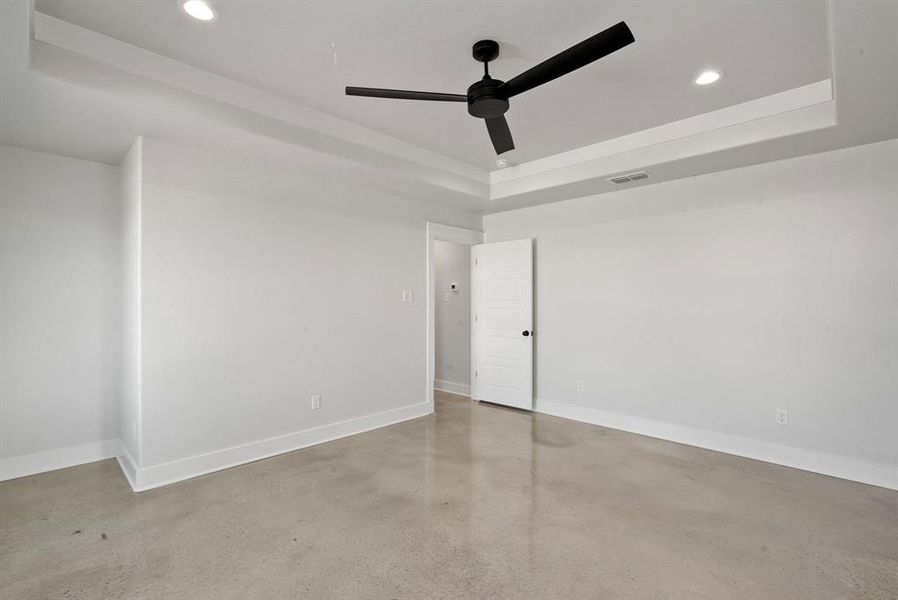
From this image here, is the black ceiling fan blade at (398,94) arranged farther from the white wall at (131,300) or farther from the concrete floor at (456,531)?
the concrete floor at (456,531)

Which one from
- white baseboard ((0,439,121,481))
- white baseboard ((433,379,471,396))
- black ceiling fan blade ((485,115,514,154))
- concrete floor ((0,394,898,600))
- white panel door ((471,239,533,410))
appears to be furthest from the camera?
white baseboard ((433,379,471,396))

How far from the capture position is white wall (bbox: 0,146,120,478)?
3.19m

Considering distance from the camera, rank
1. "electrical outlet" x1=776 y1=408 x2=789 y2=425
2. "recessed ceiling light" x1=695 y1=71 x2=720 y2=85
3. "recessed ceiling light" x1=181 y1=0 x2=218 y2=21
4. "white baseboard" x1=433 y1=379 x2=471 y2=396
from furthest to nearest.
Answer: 1. "white baseboard" x1=433 y1=379 x2=471 y2=396
2. "electrical outlet" x1=776 y1=408 x2=789 y2=425
3. "recessed ceiling light" x1=695 y1=71 x2=720 y2=85
4. "recessed ceiling light" x1=181 y1=0 x2=218 y2=21

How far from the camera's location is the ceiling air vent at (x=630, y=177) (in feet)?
13.0

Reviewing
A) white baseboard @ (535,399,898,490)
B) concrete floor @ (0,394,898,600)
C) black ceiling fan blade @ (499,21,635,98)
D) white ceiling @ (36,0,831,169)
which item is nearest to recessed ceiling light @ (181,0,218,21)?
white ceiling @ (36,0,831,169)

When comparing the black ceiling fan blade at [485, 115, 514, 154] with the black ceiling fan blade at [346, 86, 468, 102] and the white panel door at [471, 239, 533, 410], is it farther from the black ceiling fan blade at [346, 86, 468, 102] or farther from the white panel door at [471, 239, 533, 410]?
the white panel door at [471, 239, 533, 410]

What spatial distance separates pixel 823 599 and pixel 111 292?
16.9 ft

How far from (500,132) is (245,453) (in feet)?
10.6

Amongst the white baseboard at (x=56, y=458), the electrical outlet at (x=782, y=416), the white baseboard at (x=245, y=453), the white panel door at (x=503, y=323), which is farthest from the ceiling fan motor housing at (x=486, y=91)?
the white baseboard at (x=56, y=458)

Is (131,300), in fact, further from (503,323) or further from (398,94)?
(503,323)

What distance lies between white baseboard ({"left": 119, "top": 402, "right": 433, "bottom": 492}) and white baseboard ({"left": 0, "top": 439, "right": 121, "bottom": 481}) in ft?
0.66

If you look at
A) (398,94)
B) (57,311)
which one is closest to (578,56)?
→ (398,94)

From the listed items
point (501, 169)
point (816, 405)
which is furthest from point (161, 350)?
point (816, 405)

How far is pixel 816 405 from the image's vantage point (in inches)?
134
